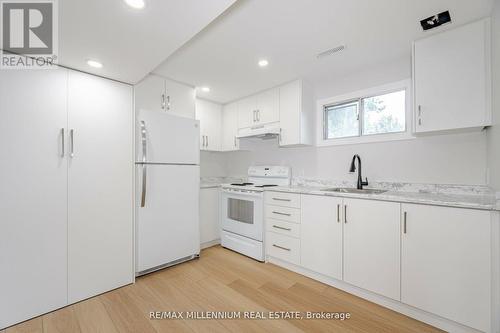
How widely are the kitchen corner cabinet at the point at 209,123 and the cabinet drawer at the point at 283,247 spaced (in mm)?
1721

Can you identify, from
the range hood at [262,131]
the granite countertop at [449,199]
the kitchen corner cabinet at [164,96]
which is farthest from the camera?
the range hood at [262,131]

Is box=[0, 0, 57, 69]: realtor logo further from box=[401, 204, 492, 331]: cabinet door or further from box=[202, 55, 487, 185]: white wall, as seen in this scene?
box=[401, 204, 492, 331]: cabinet door

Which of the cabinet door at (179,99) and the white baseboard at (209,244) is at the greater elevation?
the cabinet door at (179,99)

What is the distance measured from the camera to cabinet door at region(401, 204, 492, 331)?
55.9 inches

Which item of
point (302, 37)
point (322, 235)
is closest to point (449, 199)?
point (322, 235)

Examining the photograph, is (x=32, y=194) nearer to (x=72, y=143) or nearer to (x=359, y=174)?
(x=72, y=143)

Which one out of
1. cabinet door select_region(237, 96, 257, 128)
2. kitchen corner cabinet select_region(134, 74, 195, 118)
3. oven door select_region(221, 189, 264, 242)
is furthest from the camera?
cabinet door select_region(237, 96, 257, 128)

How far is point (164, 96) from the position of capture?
2611mm

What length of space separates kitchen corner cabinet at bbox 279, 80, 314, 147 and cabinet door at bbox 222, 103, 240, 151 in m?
0.89

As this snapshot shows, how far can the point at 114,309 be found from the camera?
6.02ft

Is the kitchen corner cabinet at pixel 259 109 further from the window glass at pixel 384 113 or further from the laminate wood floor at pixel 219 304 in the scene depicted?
the laminate wood floor at pixel 219 304


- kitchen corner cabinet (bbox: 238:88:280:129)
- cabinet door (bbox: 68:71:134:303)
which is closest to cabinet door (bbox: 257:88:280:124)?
kitchen corner cabinet (bbox: 238:88:280:129)

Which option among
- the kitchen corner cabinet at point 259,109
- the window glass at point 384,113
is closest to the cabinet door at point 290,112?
the kitchen corner cabinet at point 259,109

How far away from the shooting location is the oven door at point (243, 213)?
9.12 feet
